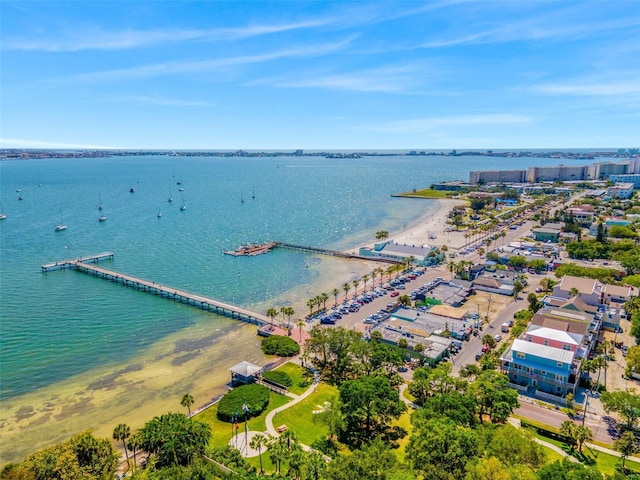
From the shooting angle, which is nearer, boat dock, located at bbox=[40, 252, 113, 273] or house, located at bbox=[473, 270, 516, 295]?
house, located at bbox=[473, 270, 516, 295]

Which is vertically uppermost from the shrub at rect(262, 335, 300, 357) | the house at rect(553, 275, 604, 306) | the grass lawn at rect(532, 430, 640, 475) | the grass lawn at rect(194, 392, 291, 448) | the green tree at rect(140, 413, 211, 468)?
the house at rect(553, 275, 604, 306)

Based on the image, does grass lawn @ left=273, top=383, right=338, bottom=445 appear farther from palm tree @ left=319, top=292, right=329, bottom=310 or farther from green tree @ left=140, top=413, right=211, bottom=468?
palm tree @ left=319, top=292, right=329, bottom=310

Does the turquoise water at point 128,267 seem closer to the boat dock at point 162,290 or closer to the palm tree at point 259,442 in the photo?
Answer: the boat dock at point 162,290

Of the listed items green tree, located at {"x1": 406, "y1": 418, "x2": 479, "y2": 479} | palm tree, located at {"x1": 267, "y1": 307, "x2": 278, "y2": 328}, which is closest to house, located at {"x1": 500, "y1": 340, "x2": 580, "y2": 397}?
green tree, located at {"x1": 406, "y1": 418, "x2": 479, "y2": 479}

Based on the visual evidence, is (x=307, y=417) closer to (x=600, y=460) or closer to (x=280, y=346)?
(x=280, y=346)

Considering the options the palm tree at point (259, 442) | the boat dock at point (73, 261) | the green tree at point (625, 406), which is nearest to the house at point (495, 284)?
the green tree at point (625, 406)

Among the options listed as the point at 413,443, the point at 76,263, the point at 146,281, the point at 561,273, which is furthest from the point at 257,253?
the point at 413,443

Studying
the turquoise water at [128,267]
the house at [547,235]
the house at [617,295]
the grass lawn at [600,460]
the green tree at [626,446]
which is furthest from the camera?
the house at [547,235]
